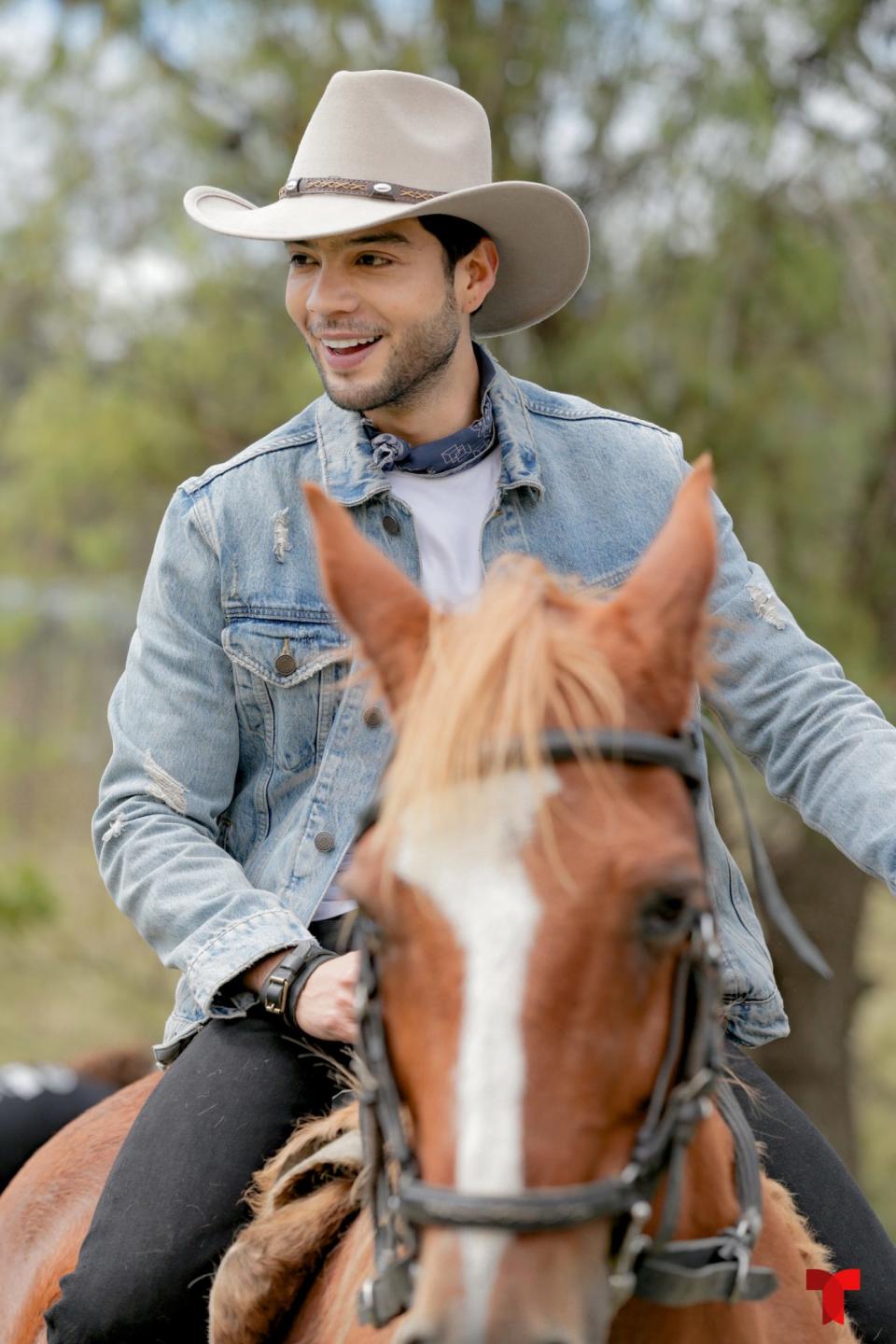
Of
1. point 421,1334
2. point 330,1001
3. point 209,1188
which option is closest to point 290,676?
point 330,1001

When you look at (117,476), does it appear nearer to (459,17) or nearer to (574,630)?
(459,17)

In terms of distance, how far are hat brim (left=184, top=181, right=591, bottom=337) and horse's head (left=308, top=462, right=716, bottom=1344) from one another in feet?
4.08

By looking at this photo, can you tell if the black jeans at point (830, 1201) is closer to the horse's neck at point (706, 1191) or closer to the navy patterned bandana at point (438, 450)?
the horse's neck at point (706, 1191)

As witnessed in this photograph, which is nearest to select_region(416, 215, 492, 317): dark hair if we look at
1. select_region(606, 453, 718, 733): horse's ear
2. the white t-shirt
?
the white t-shirt

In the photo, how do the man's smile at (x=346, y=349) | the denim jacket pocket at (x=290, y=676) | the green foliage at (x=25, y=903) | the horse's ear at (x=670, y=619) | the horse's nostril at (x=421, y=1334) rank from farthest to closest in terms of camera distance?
the green foliage at (x=25, y=903) → the man's smile at (x=346, y=349) → the denim jacket pocket at (x=290, y=676) → the horse's ear at (x=670, y=619) → the horse's nostril at (x=421, y=1334)

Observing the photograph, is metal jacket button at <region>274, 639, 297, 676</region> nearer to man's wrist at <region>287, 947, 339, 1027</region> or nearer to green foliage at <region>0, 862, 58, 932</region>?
man's wrist at <region>287, 947, 339, 1027</region>

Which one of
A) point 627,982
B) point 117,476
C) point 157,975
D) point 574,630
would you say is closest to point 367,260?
point 574,630

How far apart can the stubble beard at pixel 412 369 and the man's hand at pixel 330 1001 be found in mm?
1054

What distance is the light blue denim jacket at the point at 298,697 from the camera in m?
2.57

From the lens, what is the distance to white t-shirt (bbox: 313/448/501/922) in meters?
2.86

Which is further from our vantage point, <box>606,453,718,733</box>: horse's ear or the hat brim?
the hat brim

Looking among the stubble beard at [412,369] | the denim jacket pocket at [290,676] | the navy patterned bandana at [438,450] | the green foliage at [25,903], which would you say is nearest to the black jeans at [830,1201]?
the denim jacket pocket at [290,676]

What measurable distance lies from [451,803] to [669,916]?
26cm

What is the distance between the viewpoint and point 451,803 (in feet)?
5.39
